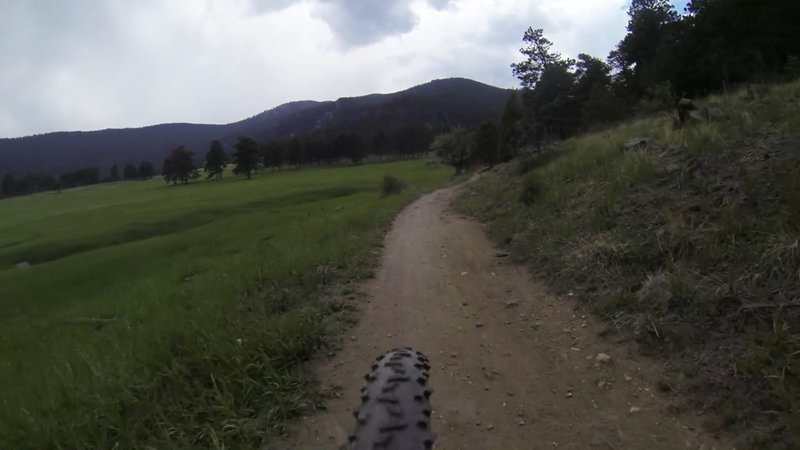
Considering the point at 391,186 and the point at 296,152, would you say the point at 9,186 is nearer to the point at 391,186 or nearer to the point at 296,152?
the point at 296,152

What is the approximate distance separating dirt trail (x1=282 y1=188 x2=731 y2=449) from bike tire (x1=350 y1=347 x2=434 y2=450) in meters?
1.37

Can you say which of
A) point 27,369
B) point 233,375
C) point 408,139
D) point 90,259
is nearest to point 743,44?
point 233,375

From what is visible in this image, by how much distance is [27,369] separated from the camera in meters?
7.97

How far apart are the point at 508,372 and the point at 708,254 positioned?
2646mm

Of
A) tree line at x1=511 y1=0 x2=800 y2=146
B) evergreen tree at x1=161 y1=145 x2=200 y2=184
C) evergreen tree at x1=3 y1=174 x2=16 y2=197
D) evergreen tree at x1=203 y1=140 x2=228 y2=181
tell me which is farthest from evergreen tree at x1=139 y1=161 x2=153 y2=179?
tree line at x1=511 y1=0 x2=800 y2=146

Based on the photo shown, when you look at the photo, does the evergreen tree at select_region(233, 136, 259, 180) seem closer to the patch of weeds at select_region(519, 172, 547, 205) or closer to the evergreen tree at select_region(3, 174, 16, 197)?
the evergreen tree at select_region(3, 174, 16, 197)

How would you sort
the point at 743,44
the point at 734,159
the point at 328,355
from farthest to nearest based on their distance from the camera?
1. the point at 743,44
2. the point at 734,159
3. the point at 328,355

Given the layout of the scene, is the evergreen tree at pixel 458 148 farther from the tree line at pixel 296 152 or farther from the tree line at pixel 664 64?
the tree line at pixel 296 152

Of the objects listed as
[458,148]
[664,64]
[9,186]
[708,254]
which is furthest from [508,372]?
[9,186]

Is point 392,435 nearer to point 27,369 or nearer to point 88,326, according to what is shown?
point 27,369

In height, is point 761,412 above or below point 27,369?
above

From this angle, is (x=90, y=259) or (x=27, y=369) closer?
(x=27, y=369)

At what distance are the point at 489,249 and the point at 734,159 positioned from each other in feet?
15.7

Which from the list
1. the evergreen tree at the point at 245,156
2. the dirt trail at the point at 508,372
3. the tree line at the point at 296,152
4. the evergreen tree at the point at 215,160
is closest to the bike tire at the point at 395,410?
the dirt trail at the point at 508,372
